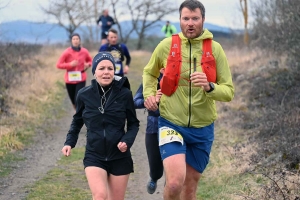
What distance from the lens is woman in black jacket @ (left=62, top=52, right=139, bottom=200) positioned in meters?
4.81

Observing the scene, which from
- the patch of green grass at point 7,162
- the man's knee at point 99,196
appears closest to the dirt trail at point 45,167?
the patch of green grass at point 7,162

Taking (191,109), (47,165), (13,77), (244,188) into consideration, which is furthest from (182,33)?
(13,77)

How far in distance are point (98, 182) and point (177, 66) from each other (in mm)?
1187

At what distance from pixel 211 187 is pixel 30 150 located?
3931mm

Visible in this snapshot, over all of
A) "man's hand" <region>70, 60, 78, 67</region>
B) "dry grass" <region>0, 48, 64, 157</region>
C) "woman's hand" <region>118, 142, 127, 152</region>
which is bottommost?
"dry grass" <region>0, 48, 64, 157</region>

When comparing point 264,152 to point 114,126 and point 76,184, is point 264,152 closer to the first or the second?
point 76,184

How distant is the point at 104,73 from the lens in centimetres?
492

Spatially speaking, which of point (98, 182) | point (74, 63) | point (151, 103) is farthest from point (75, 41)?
point (98, 182)

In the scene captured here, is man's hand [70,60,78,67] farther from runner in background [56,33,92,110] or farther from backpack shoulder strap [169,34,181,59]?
backpack shoulder strap [169,34,181,59]

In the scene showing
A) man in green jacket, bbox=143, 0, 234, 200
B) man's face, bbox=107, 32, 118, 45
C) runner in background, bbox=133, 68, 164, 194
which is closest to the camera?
man in green jacket, bbox=143, 0, 234, 200

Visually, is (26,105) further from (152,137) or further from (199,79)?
(199,79)

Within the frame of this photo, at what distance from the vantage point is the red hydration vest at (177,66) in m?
4.73

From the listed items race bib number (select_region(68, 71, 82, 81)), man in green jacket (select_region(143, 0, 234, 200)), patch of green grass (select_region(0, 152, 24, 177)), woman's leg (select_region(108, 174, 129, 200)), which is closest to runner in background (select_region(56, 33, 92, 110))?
race bib number (select_region(68, 71, 82, 81))

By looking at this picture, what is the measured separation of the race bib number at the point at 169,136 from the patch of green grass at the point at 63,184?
8.00ft
